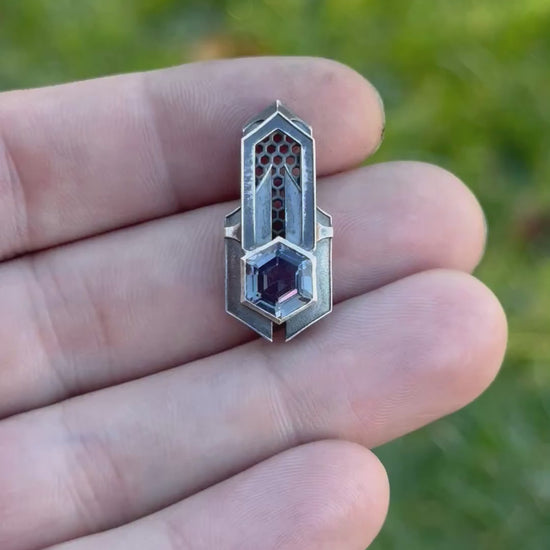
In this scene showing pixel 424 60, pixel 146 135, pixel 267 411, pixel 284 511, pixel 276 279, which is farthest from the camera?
pixel 424 60

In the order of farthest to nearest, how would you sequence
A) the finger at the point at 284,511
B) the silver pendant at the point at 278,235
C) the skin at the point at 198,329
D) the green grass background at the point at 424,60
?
the green grass background at the point at 424,60, the silver pendant at the point at 278,235, the skin at the point at 198,329, the finger at the point at 284,511

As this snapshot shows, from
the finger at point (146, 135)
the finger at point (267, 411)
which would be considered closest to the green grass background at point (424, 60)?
the finger at point (146, 135)

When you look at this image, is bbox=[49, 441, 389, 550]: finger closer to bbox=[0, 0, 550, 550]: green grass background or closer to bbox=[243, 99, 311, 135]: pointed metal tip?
bbox=[243, 99, 311, 135]: pointed metal tip

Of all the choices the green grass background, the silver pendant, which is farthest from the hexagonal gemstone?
the green grass background

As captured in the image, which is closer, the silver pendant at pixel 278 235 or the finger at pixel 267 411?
the finger at pixel 267 411

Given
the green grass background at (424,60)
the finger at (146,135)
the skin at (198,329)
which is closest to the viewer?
the skin at (198,329)

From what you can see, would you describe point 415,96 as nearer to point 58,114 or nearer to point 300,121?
point 300,121

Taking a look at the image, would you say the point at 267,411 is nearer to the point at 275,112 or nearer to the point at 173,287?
the point at 173,287

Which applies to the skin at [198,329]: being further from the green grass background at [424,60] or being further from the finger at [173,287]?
the green grass background at [424,60]

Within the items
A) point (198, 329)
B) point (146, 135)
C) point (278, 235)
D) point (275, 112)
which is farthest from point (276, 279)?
point (146, 135)
